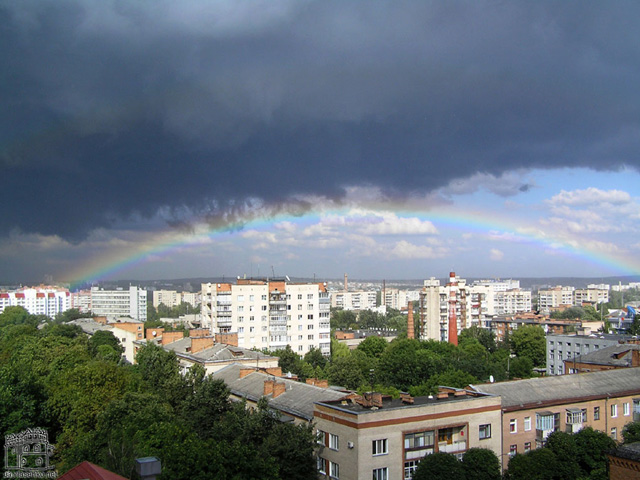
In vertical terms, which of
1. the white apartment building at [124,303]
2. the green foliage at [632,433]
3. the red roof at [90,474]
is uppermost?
the red roof at [90,474]

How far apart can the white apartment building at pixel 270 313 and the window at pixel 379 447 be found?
47280 mm

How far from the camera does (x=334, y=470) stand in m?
23.0

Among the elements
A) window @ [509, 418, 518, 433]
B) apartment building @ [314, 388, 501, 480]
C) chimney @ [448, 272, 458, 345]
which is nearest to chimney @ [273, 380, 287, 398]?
apartment building @ [314, 388, 501, 480]

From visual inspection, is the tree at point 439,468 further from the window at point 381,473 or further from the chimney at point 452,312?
the chimney at point 452,312

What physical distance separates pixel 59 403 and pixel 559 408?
26936 mm

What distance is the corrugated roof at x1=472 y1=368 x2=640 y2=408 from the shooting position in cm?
2883

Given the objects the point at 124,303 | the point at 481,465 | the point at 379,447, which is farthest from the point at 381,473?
the point at 124,303

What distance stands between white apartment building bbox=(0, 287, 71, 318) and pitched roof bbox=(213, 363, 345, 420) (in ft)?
548

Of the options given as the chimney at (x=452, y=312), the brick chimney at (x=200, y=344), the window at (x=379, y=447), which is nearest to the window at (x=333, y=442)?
the window at (x=379, y=447)

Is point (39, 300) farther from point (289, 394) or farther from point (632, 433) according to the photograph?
point (632, 433)

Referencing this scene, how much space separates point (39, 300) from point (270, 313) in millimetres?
145380

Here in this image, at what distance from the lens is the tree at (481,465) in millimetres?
22875

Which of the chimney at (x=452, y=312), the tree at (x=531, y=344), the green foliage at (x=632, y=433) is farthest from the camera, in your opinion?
the chimney at (x=452, y=312)
